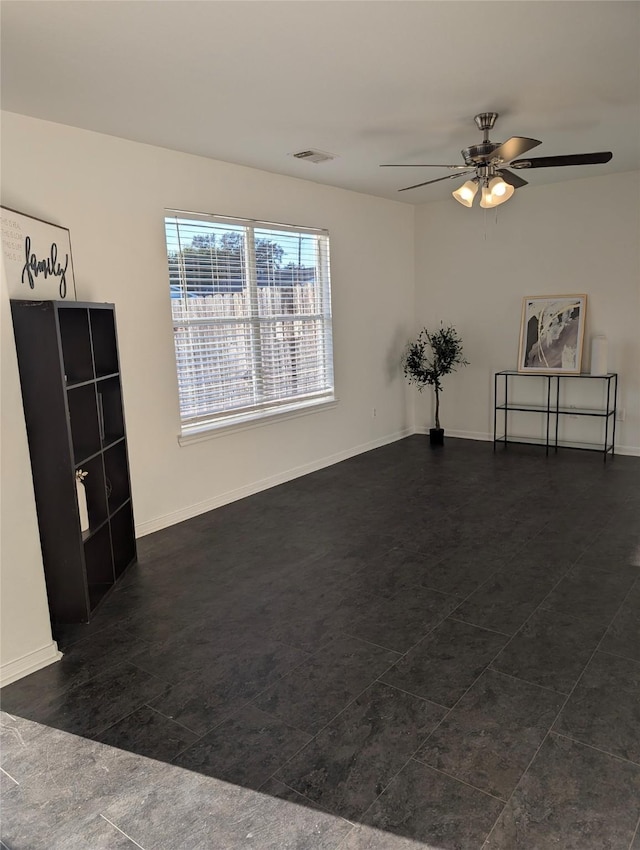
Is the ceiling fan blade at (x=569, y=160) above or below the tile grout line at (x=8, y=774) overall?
above

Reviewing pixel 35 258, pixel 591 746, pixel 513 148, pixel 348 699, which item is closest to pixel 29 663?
pixel 348 699

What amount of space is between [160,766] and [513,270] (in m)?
5.68

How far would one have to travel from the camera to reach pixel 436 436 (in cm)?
659

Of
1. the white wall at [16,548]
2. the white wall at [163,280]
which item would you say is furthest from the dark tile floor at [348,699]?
the white wall at [163,280]

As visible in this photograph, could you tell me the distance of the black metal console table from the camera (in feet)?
18.9

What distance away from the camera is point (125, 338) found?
12.9 feet

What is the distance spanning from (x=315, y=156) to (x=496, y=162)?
1.44m

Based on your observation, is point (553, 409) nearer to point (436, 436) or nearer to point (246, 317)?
point (436, 436)

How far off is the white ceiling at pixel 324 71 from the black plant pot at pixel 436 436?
10.4ft

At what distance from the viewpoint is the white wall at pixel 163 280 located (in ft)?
11.1

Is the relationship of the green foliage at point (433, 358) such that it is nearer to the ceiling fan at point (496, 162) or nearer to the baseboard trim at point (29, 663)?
the ceiling fan at point (496, 162)

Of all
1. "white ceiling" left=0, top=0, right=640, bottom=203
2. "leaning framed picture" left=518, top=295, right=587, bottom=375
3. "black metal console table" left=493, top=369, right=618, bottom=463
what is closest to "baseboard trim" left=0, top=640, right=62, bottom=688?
"white ceiling" left=0, top=0, right=640, bottom=203

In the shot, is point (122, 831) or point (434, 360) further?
point (434, 360)

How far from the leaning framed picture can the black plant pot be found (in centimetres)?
109
